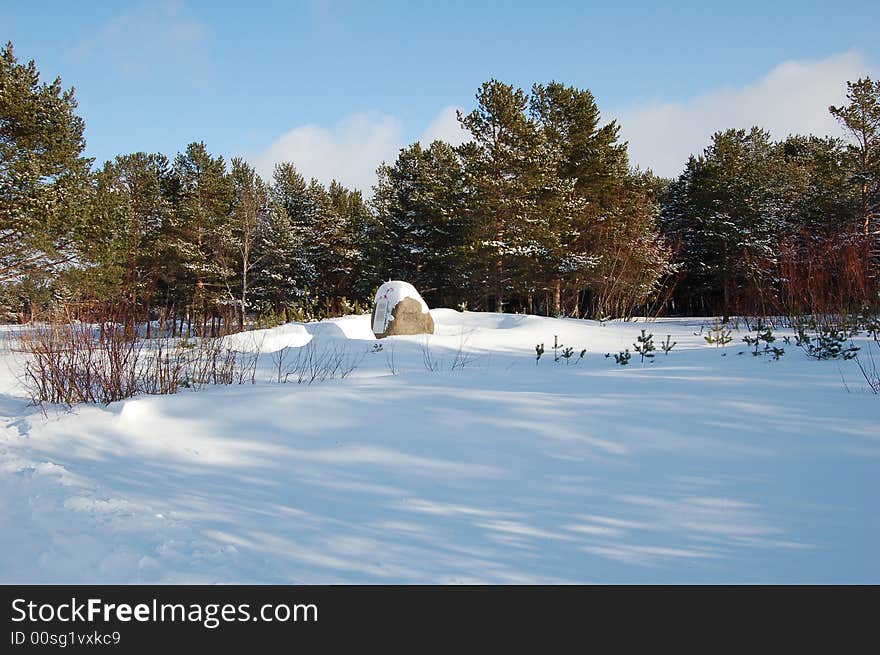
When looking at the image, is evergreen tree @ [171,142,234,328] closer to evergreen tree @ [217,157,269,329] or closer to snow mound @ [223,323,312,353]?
evergreen tree @ [217,157,269,329]

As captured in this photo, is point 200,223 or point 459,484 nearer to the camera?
point 459,484

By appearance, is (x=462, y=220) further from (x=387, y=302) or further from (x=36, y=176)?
(x=36, y=176)

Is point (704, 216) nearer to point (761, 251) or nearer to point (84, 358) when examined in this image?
point (761, 251)

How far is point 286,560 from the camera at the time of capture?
227cm

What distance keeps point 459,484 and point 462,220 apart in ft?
61.9

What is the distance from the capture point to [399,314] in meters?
11.5

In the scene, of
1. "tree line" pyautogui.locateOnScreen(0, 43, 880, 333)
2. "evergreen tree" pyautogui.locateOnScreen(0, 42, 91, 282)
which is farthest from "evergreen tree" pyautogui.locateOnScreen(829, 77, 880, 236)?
"evergreen tree" pyautogui.locateOnScreen(0, 42, 91, 282)

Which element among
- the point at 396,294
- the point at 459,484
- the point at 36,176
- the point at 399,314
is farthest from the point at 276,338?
the point at 459,484

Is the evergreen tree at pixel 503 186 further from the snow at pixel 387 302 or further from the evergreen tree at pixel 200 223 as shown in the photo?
the evergreen tree at pixel 200 223

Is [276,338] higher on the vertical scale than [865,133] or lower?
lower

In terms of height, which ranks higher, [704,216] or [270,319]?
[704,216]

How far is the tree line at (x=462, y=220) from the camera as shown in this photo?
44.3ft

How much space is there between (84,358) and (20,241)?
36.5 ft
